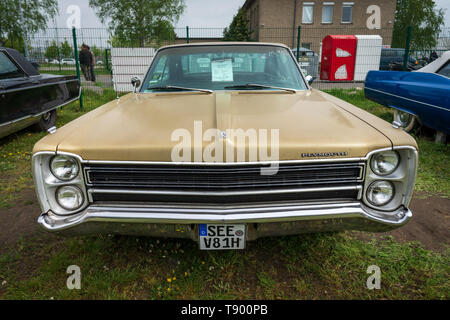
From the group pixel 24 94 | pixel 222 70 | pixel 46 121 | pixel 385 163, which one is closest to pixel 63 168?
pixel 222 70

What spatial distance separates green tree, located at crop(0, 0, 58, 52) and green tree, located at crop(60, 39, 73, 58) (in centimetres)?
1933

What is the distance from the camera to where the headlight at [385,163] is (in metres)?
1.83

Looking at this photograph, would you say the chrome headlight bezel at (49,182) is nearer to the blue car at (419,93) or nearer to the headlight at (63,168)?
the headlight at (63,168)

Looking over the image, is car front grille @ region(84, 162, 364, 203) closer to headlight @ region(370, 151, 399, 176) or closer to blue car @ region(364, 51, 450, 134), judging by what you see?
headlight @ region(370, 151, 399, 176)

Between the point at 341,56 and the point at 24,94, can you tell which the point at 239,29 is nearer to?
the point at 341,56

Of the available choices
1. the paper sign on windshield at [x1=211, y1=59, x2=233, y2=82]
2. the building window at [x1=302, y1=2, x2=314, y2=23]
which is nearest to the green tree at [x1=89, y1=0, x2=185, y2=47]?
the building window at [x1=302, y1=2, x2=314, y2=23]

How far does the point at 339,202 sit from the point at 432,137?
15.4 feet

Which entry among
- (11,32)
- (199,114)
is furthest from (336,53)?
(11,32)

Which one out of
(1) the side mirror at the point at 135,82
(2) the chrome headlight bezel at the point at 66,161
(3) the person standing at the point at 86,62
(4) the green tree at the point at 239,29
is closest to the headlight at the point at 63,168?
(2) the chrome headlight bezel at the point at 66,161

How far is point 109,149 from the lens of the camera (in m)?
1.75

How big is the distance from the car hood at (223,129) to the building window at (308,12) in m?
27.9

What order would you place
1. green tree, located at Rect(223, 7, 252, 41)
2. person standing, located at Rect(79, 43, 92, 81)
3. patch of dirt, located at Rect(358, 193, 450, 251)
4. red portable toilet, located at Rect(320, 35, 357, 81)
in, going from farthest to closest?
green tree, located at Rect(223, 7, 252, 41) → red portable toilet, located at Rect(320, 35, 357, 81) → person standing, located at Rect(79, 43, 92, 81) → patch of dirt, located at Rect(358, 193, 450, 251)

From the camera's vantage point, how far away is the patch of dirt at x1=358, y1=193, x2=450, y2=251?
263 centimetres

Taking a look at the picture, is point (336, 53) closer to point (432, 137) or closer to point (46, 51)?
point (432, 137)
